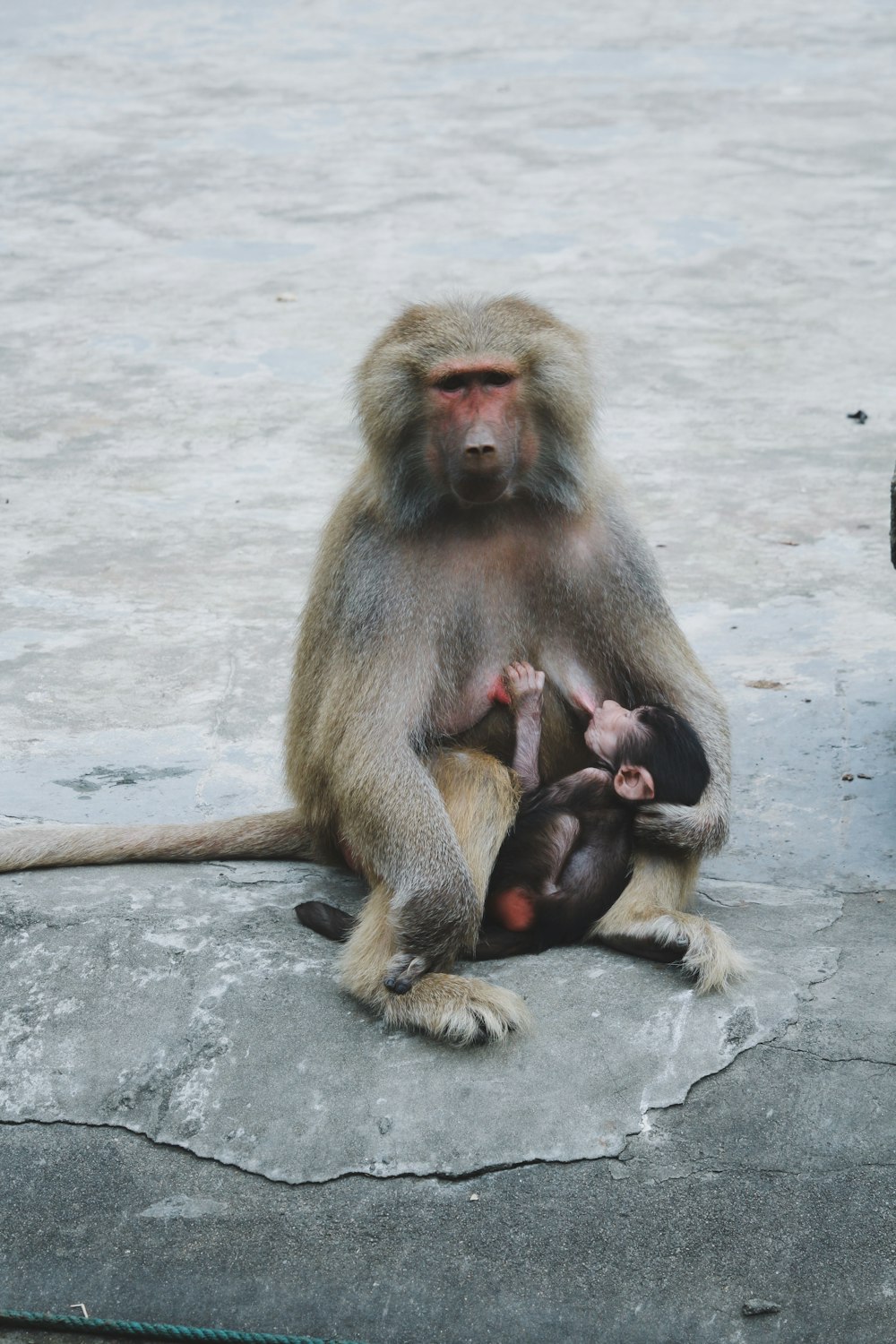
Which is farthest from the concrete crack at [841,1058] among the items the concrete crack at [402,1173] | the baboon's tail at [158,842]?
the baboon's tail at [158,842]

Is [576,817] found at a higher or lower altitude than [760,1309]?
higher

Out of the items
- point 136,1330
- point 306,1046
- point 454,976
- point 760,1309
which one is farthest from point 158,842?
point 760,1309

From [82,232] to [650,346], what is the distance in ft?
13.6

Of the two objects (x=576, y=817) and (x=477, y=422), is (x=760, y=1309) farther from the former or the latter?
(x=477, y=422)

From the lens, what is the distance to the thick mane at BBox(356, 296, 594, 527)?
11.8ft

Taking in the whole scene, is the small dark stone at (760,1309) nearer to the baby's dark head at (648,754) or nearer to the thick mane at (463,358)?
the baby's dark head at (648,754)

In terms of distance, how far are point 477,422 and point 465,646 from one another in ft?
1.71

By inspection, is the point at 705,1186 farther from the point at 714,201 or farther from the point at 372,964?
the point at 714,201

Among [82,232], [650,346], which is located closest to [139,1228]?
[650,346]

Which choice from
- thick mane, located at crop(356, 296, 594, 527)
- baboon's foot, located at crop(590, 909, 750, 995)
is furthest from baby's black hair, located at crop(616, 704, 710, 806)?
thick mane, located at crop(356, 296, 594, 527)

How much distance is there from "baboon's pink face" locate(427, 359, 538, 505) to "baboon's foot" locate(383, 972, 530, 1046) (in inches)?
40.3

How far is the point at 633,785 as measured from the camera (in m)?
3.83

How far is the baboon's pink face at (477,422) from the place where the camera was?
3.57 meters

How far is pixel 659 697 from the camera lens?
3.98 m
